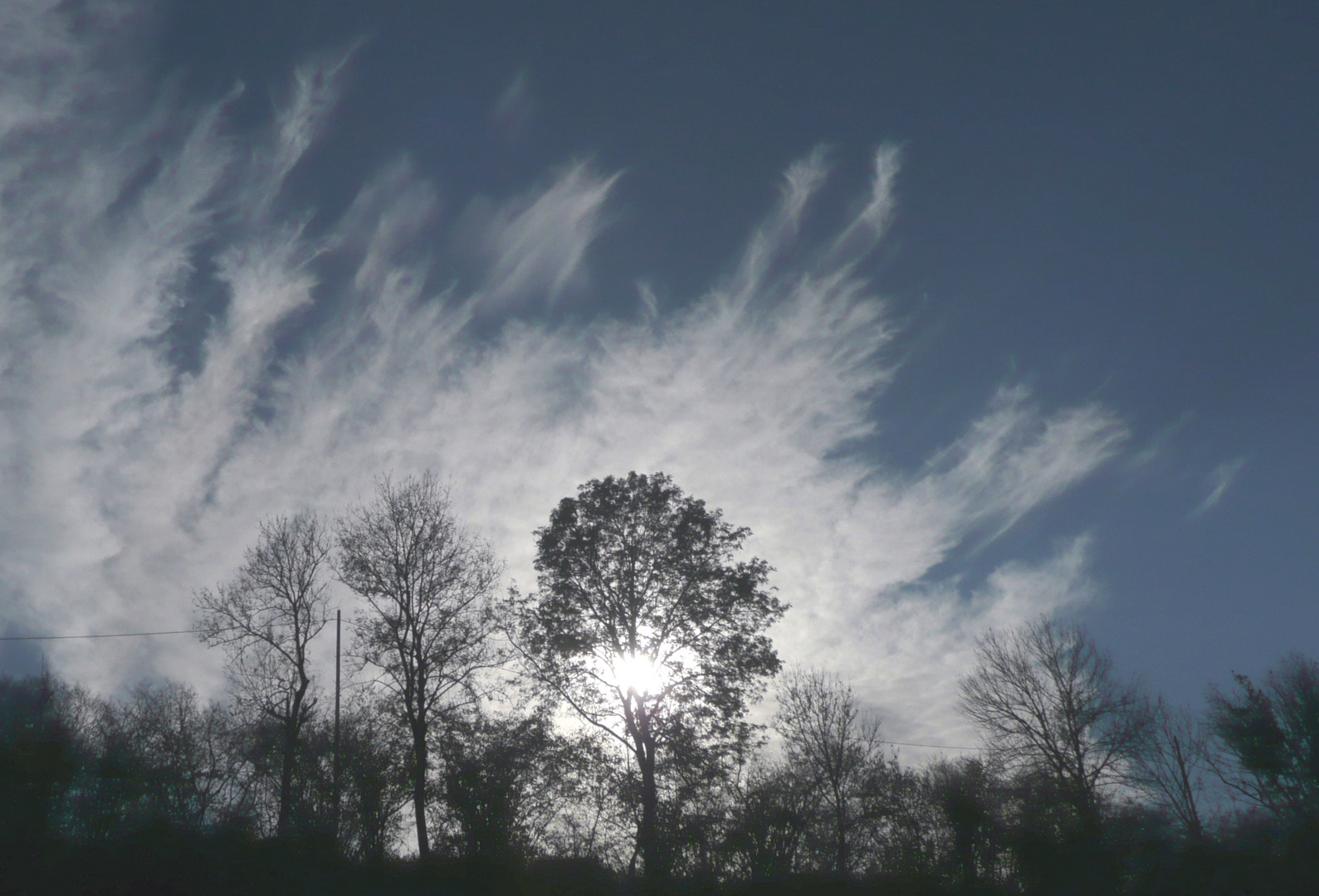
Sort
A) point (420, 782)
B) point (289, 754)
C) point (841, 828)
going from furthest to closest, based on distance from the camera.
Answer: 1. point (841, 828)
2. point (289, 754)
3. point (420, 782)

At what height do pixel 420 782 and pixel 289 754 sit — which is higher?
pixel 289 754

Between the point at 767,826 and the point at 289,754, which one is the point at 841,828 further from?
the point at 289,754

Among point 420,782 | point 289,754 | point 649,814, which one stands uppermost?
point 289,754

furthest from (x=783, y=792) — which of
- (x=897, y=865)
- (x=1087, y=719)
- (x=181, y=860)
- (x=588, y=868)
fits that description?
(x=181, y=860)

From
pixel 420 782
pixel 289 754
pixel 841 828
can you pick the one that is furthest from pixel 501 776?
pixel 841 828

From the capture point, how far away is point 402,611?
26.0 m

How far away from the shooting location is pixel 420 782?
81.5ft

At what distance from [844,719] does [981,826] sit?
8484 millimetres

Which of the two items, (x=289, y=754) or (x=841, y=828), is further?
(x=841, y=828)

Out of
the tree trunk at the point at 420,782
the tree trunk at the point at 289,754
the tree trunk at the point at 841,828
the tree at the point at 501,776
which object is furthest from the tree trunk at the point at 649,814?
the tree trunk at the point at 841,828

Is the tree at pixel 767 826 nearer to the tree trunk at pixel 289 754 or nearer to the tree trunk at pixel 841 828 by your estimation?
the tree trunk at pixel 841 828

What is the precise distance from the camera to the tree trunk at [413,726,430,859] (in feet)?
79.1

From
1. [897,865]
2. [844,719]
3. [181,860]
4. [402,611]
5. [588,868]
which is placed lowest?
[897,865]

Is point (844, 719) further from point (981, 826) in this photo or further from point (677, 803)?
point (677, 803)
